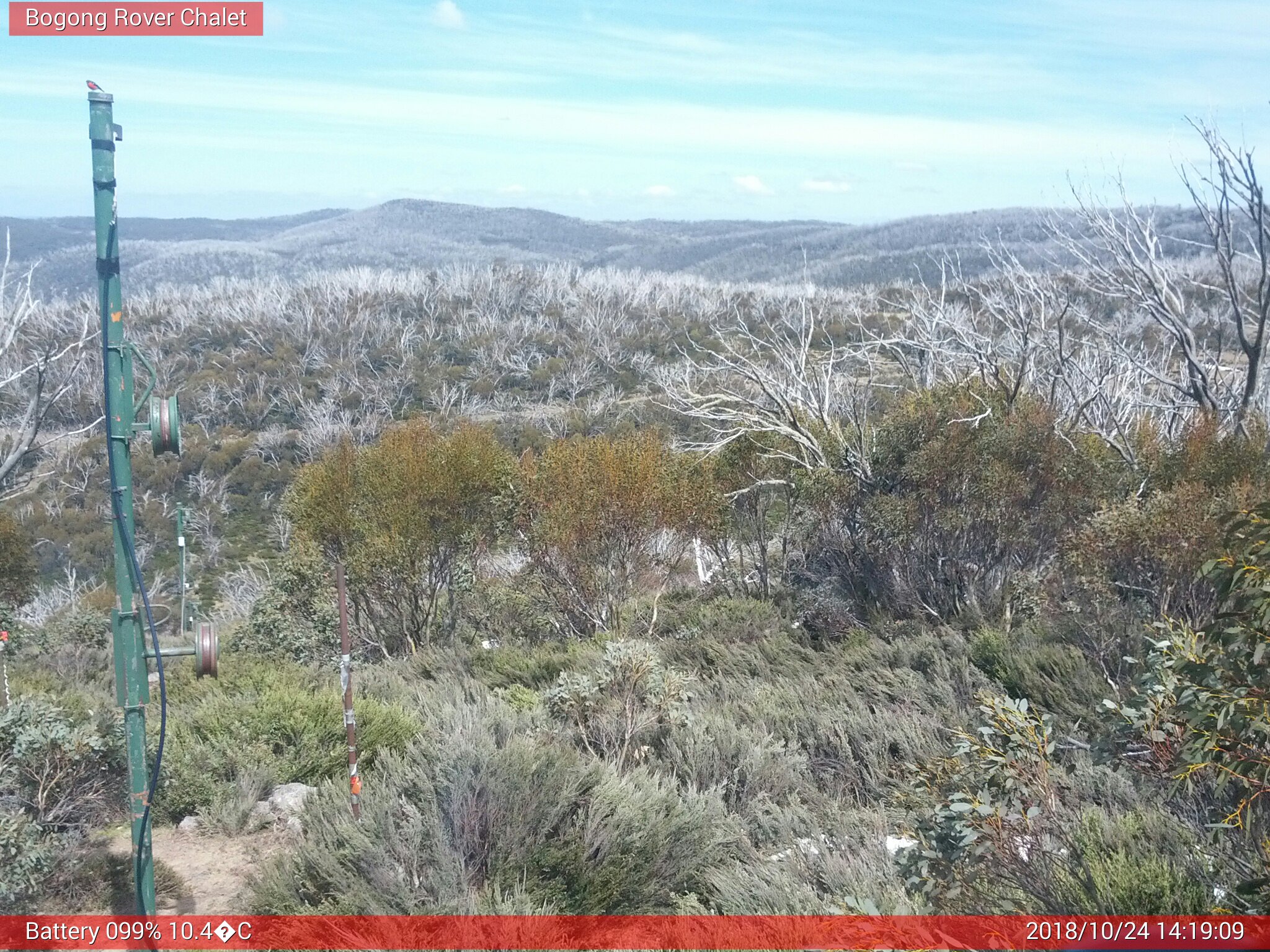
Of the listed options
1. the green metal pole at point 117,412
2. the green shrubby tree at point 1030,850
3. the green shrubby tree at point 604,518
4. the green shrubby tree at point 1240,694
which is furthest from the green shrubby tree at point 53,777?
the green shrubby tree at point 604,518

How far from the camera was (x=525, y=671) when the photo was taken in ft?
35.3

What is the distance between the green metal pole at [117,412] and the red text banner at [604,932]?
0.78 m

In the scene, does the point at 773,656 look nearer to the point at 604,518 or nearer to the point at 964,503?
the point at 964,503

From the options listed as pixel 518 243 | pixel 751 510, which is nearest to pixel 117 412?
pixel 751 510

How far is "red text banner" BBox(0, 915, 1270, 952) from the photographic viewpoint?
3.12m

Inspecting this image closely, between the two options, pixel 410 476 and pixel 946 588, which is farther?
pixel 410 476

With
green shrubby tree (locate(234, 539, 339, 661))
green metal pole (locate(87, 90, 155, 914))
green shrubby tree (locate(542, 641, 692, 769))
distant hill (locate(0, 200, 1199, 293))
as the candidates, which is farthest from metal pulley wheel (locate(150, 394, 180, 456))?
distant hill (locate(0, 200, 1199, 293))

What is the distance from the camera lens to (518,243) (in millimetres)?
155375

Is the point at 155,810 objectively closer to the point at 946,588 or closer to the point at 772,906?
the point at 772,906

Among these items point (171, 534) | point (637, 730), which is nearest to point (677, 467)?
point (637, 730)

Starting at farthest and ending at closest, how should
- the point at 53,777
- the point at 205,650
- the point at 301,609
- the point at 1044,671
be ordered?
the point at 301,609 → the point at 1044,671 → the point at 53,777 → the point at 205,650

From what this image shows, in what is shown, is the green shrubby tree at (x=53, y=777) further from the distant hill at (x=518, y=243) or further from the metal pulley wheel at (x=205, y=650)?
the distant hill at (x=518, y=243)

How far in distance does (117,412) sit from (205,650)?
100 cm

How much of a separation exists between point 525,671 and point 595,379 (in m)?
44.2
